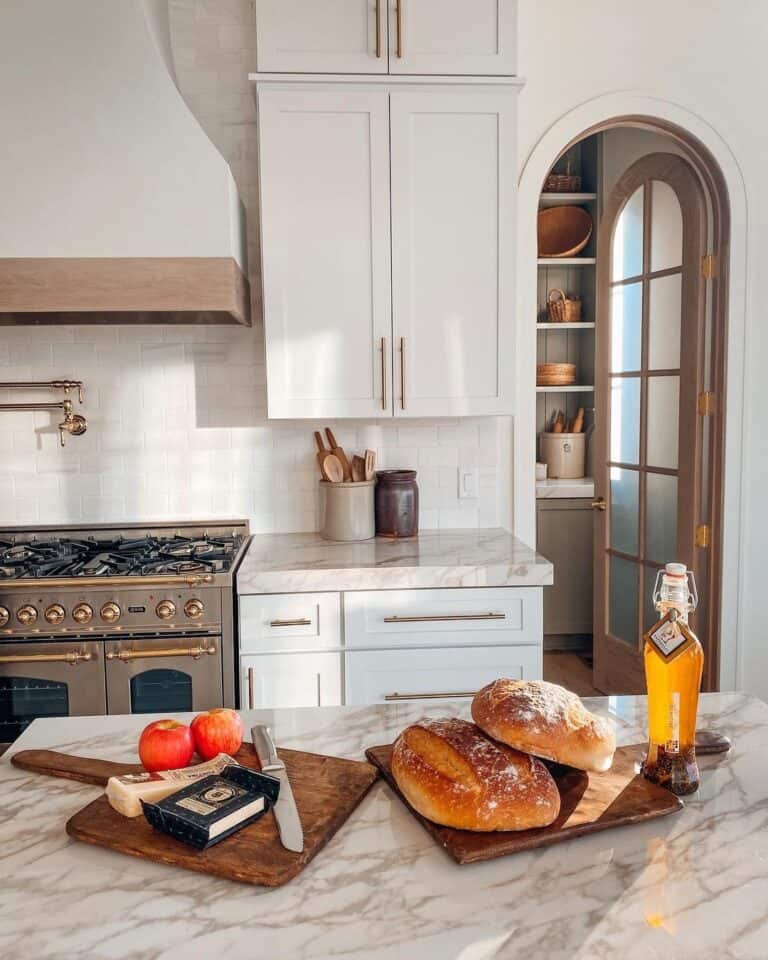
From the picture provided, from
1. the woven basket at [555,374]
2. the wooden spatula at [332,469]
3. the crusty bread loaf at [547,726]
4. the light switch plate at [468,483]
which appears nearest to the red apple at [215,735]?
the crusty bread loaf at [547,726]

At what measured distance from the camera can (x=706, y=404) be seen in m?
3.26

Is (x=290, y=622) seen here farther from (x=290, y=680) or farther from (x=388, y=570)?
(x=388, y=570)

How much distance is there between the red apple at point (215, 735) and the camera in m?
1.18

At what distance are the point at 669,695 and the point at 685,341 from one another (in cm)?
254

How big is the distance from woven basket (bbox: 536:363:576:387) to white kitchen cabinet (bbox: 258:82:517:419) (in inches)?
78.8

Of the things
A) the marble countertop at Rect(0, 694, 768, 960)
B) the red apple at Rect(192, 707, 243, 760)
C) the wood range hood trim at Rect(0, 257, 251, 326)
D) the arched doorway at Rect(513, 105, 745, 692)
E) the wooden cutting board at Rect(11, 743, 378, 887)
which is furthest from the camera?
the arched doorway at Rect(513, 105, 745, 692)

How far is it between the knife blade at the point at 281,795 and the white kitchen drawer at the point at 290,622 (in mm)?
1211

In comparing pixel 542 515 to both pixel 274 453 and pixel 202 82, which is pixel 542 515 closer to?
pixel 274 453

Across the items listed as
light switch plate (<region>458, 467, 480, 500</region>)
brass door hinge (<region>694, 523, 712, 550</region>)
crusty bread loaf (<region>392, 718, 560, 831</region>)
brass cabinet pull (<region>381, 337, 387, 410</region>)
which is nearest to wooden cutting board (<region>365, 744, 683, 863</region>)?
crusty bread loaf (<region>392, 718, 560, 831</region>)

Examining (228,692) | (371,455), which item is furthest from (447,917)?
(371,455)

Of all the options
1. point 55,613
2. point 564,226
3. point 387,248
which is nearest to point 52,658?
point 55,613

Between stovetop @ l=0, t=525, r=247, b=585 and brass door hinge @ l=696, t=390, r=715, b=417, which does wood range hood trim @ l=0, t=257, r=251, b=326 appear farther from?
brass door hinge @ l=696, t=390, r=715, b=417

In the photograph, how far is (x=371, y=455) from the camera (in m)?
2.94

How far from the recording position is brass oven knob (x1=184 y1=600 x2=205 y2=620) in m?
2.44
